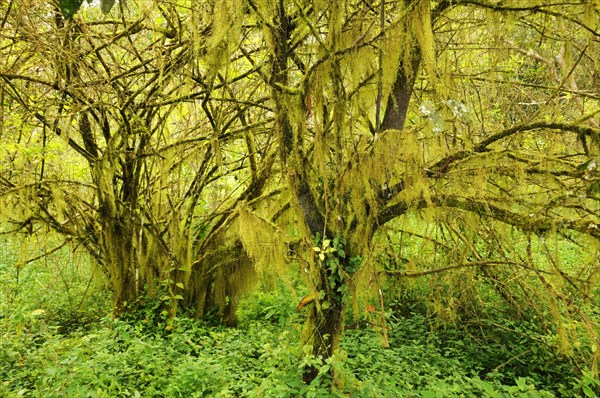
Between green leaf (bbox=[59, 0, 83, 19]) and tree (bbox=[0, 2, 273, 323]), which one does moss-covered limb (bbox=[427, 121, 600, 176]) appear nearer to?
tree (bbox=[0, 2, 273, 323])

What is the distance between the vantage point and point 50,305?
497 cm

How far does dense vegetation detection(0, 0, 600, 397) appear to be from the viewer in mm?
2635

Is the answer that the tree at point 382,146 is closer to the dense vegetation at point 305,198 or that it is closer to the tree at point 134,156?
the dense vegetation at point 305,198

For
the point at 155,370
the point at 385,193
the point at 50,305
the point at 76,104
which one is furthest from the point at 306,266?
the point at 50,305

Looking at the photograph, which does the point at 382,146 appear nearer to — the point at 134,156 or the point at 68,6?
the point at 68,6

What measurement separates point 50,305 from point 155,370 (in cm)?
251

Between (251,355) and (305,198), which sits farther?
(251,355)

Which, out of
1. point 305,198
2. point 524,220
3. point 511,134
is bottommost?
point 524,220

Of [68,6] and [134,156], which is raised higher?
[134,156]

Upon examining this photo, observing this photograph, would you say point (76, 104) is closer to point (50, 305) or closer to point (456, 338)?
point (50, 305)

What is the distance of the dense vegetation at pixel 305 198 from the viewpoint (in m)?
2.63

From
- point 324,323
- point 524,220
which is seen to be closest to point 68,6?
point 524,220

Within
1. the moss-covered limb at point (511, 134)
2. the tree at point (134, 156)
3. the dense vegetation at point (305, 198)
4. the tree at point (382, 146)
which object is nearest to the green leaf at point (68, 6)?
the dense vegetation at point (305, 198)

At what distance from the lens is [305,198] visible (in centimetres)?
305
